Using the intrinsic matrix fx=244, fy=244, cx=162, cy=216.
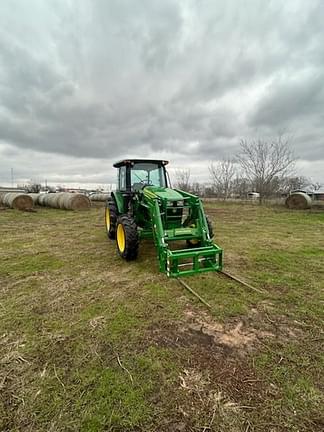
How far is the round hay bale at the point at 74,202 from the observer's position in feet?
52.2

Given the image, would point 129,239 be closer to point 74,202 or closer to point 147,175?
point 147,175

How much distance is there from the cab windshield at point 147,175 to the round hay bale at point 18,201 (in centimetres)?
1225

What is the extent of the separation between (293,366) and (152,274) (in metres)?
2.61

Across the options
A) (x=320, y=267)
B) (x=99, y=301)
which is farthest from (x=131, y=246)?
(x=320, y=267)

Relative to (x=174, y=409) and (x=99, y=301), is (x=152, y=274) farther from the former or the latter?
(x=174, y=409)

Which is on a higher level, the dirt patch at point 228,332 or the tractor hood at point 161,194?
the tractor hood at point 161,194

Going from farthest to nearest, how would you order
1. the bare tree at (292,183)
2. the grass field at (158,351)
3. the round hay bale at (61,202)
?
the bare tree at (292,183) < the round hay bale at (61,202) < the grass field at (158,351)

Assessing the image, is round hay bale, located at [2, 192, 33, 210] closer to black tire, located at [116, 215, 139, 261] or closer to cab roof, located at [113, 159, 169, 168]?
cab roof, located at [113, 159, 169, 168]

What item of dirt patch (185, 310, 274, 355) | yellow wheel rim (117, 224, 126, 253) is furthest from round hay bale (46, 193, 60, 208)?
dirt patch (185, 310, 274, 355)

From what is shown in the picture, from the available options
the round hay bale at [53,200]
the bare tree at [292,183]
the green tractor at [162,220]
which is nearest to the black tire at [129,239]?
the green tractor at [162,220]

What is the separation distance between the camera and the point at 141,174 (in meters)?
6.32

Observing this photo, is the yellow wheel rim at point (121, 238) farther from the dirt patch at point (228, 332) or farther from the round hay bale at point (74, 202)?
the round hay bale at point (74, 202)

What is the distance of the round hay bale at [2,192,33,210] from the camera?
15297mm

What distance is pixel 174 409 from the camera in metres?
1.78
